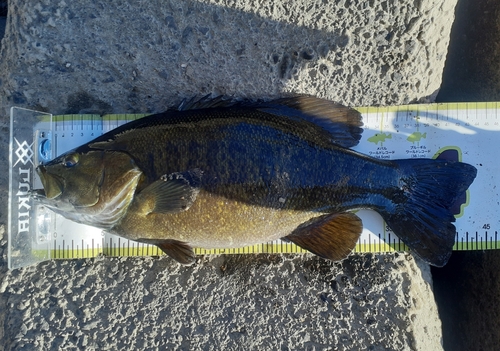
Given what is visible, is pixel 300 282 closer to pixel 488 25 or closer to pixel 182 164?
pixel 182 164

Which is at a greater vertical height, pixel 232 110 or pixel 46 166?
pixel 232 110

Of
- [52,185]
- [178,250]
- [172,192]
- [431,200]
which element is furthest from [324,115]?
[52,185]

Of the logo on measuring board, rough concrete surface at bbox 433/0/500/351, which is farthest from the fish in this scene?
rough concrete surface at bbox 433/0/500/351

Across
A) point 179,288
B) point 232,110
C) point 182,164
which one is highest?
point 232,110

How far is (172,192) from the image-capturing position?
1.98 meters

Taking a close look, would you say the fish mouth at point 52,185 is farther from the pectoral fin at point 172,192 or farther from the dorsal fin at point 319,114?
the dorsal fin at point 319,114

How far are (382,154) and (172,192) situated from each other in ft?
4.32

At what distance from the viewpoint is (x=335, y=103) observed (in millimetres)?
2186

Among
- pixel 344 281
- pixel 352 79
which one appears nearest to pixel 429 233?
pixel 344 281

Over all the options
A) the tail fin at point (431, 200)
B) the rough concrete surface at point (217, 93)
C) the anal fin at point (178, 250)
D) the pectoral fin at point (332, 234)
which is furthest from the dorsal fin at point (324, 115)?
the anal fin at point (178, 250)

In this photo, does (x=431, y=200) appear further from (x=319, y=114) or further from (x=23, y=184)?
(x=23, y=184)

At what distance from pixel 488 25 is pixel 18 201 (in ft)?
10.7

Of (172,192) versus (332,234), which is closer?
(172,192)

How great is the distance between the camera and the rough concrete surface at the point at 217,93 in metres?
2.26
